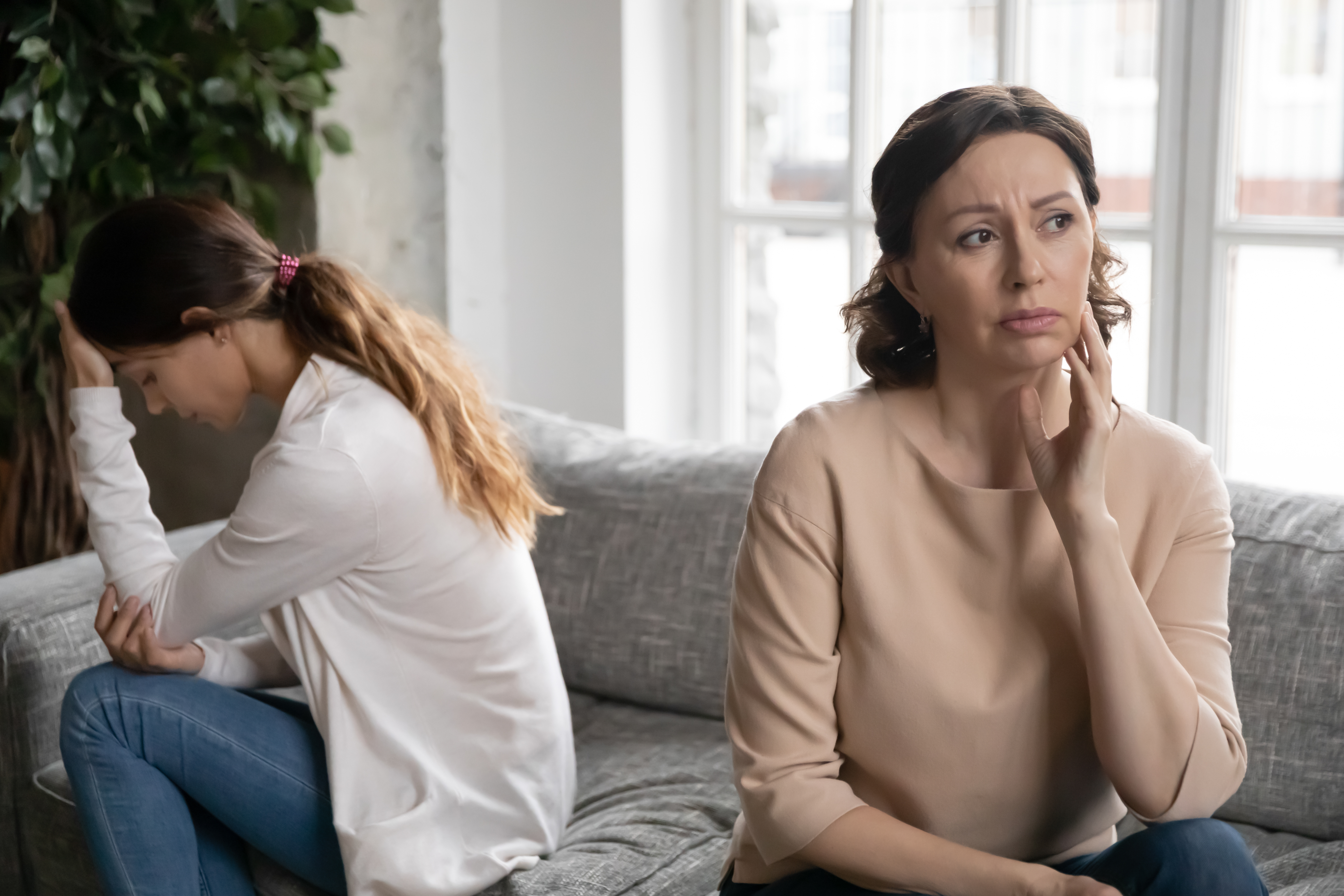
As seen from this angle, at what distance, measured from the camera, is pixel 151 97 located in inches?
86.9

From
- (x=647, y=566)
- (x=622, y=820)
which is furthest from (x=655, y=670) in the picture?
(x=622, y=820)

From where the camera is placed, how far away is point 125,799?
1.38m

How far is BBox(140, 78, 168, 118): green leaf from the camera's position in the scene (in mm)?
2201

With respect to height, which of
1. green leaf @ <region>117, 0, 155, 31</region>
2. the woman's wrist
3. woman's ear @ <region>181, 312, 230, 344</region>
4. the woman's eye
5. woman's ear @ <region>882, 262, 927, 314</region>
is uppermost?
green leaf @ <region>117, 0, 155, 31</region>

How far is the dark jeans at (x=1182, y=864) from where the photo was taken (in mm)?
984

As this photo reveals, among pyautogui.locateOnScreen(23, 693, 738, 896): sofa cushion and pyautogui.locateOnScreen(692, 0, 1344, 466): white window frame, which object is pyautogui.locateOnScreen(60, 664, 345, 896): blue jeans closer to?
pyautogui.locateOnScreen(23, 693, 738, 896): sofa cushion

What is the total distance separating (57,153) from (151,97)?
185 millimetres

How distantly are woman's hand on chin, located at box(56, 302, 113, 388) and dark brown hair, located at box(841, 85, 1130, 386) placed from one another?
35.7 inches

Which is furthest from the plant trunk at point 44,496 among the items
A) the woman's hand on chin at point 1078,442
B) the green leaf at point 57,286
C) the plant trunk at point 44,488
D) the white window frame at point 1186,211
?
the woman's hand on chin at point 1078,442

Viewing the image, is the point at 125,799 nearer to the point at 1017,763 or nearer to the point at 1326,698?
the point at 1017,763

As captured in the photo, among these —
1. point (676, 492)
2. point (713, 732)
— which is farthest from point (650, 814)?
point (676, 492)

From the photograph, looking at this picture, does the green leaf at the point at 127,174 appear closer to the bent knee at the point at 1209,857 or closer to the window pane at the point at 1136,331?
the window pane at the point at 1136,331

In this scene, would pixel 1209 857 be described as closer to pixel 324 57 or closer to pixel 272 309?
pixel 272 309

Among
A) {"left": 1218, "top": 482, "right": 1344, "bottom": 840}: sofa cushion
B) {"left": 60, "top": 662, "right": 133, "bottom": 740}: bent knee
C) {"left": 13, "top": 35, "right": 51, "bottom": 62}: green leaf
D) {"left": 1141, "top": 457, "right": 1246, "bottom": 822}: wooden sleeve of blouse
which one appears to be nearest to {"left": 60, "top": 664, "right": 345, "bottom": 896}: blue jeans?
{"left": 60, "top": 662, "right": 133, "bottom": 740}: bent knee
